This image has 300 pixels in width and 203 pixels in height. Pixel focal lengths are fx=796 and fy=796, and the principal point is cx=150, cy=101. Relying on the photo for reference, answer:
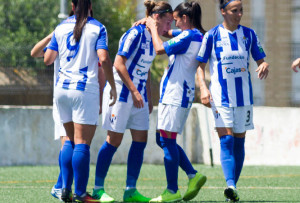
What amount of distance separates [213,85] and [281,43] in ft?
23.2

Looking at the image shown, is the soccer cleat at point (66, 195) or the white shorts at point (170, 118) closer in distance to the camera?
the soccer cleat at point (66, 195)

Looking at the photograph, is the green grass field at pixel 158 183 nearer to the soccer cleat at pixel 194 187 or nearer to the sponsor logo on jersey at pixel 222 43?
the soccer cleat at pixel 194 187

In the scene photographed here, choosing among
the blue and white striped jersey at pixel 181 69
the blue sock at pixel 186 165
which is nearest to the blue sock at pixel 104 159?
the blue and white striped jersey at pixel 181 69

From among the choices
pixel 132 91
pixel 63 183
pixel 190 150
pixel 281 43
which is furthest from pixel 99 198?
pixel 281 43

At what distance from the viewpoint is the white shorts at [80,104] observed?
23.1 ft

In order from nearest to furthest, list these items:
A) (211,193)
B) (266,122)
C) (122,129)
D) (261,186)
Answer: (122,129) < (211,193) < (261,186) < (266,122)

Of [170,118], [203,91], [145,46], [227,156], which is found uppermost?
[145,46]

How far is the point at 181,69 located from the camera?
766 cm

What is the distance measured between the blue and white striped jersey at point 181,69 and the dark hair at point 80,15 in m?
0.86

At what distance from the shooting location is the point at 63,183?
7254mm

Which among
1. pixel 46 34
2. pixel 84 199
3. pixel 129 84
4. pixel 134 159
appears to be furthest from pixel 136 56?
pixel 46 34

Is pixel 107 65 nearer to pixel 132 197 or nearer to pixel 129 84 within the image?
pixel 129 84

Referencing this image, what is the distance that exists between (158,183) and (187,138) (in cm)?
379

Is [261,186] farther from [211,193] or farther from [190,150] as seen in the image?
[190,150]
